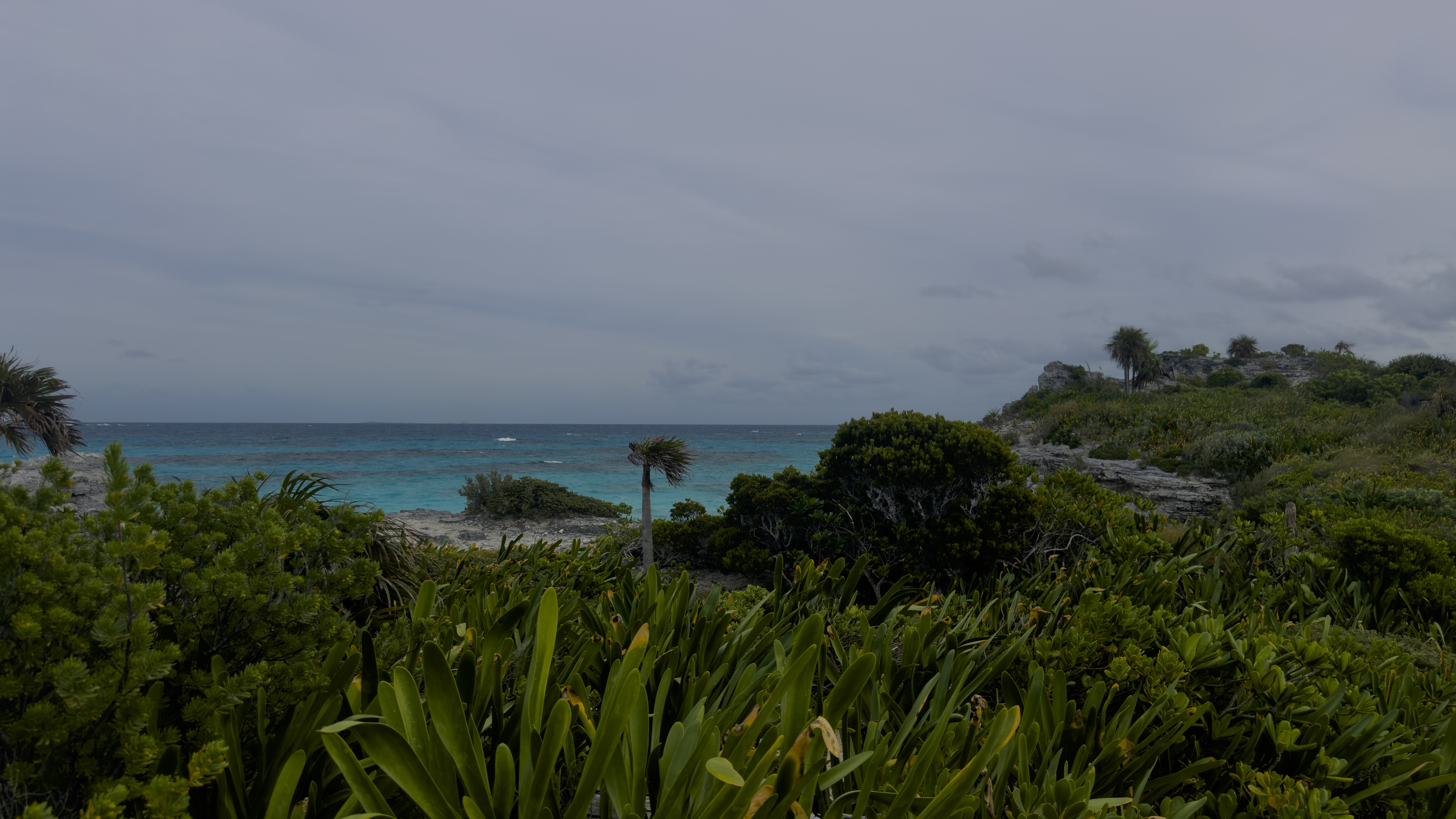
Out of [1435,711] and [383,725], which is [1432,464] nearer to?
[1435,711]

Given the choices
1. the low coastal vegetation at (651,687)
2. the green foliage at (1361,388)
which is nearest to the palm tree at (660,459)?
the low coastal vegetation at (651,687)

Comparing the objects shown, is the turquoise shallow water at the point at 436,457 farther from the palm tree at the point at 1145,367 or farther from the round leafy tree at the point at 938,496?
the palm tree at the point at 1145,367

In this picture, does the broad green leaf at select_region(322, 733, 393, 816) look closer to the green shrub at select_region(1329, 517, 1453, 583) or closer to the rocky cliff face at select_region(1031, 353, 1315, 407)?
the green shrub at select_region(1329, 517, 1453, 583)

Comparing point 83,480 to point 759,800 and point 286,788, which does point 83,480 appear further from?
point 759,800

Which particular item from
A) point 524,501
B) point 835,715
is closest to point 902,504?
point 835,715

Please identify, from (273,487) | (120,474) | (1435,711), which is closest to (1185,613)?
(1435,711)

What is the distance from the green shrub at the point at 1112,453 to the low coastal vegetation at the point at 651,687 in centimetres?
1179

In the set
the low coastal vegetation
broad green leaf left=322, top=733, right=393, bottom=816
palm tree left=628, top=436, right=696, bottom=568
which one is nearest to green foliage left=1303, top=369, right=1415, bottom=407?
the low coastal vegetation

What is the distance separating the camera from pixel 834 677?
286 cm

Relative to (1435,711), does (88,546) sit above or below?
above

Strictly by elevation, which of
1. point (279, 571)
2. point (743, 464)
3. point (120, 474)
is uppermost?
point (120, 474)

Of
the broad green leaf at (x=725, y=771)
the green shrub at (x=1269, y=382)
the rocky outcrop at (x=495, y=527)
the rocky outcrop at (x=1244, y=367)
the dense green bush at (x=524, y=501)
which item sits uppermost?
the rocky outcrop at (x=1244, y=367)

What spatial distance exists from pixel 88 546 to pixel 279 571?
431 millimetres

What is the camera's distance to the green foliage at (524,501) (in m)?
16.7
